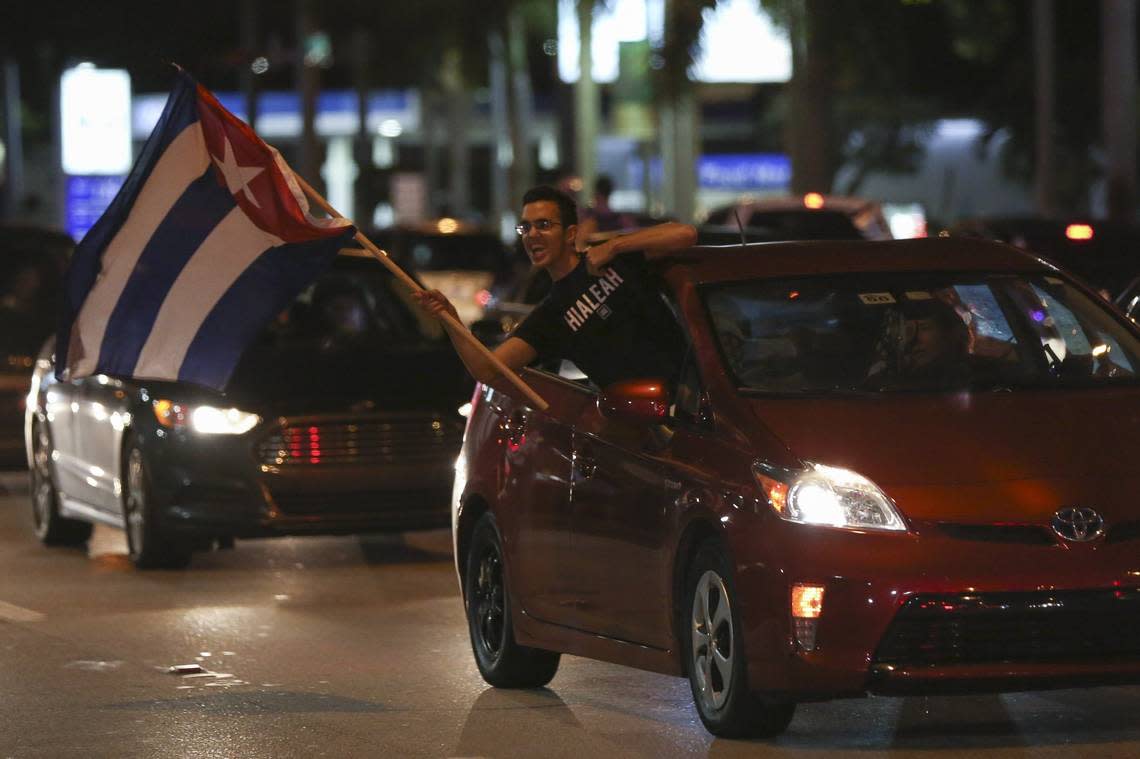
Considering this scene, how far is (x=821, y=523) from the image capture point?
7.42 meters

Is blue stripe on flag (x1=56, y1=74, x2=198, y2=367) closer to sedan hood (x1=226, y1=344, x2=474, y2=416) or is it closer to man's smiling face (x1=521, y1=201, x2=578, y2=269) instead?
man's smiling face (x1=521, y1=201, x2=578, y2=269)

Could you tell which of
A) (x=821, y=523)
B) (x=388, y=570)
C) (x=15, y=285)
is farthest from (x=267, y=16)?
(x=821, y=523)

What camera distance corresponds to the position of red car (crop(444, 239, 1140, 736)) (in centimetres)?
737

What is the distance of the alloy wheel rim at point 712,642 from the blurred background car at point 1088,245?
831cm

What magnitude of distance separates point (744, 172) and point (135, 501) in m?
80.5

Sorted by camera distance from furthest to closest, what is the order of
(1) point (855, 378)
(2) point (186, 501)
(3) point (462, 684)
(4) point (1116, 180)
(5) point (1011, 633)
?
(4) point (1116, 180)
(2) point (186, 501)
(3) point (462, 684)
(1) point (855, 378)
(5) point (1011, 633)

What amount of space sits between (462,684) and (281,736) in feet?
4.14

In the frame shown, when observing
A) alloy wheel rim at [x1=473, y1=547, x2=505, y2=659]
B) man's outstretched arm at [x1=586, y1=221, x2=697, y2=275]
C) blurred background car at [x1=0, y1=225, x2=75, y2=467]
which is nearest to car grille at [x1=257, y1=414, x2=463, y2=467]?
alloy wheel rim at [x1=473, y1=547, x2=505, y2=659]

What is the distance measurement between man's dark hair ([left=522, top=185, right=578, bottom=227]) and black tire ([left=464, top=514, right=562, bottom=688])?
3.69 ft

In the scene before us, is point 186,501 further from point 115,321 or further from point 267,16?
point 267,16

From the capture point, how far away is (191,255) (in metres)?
9.77

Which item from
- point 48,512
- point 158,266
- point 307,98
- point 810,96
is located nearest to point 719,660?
point 158,266

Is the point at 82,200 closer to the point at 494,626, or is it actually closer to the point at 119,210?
the point at 119,210

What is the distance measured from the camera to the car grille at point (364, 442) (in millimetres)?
13258
